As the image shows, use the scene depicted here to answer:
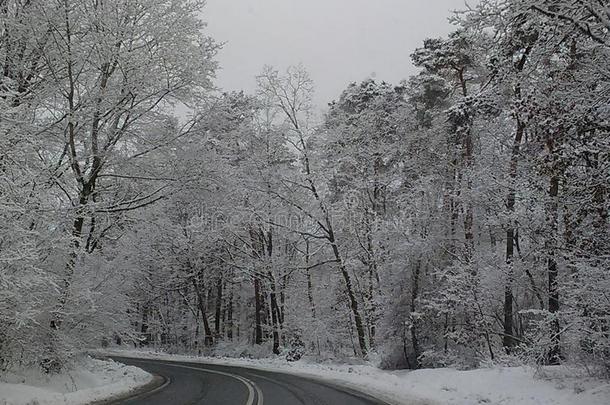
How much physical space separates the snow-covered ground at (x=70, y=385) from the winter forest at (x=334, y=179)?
0.49m

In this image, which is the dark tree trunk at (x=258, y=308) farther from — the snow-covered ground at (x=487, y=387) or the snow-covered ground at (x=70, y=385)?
the snow-covered ground at (x=487, y=387)

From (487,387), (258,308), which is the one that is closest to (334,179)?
(258,308)

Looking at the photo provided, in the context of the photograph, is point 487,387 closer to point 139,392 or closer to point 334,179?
point 139,392

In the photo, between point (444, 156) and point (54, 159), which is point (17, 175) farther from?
point (444, 156)

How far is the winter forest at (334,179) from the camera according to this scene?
8656 mm

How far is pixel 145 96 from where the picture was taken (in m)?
14.9

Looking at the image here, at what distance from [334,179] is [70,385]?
18.5 meters

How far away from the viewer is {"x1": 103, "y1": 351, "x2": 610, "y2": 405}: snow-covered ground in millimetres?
9766

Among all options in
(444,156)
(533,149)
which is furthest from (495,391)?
(444,156)

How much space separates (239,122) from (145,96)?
1771 centimetres

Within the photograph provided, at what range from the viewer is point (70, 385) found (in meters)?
13.6

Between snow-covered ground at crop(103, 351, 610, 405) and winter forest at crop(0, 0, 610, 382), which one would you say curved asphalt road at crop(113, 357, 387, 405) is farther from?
winter forest at crop(0, 0, 610, 382)

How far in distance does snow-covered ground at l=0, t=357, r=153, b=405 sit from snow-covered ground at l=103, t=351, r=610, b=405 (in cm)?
700

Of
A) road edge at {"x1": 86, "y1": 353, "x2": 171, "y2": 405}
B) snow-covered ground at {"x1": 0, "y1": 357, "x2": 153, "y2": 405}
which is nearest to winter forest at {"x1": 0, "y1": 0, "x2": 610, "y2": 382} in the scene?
snow-covered ground at {"x1": 0, "y1": 357, "x2": 153, "y2": 405}
